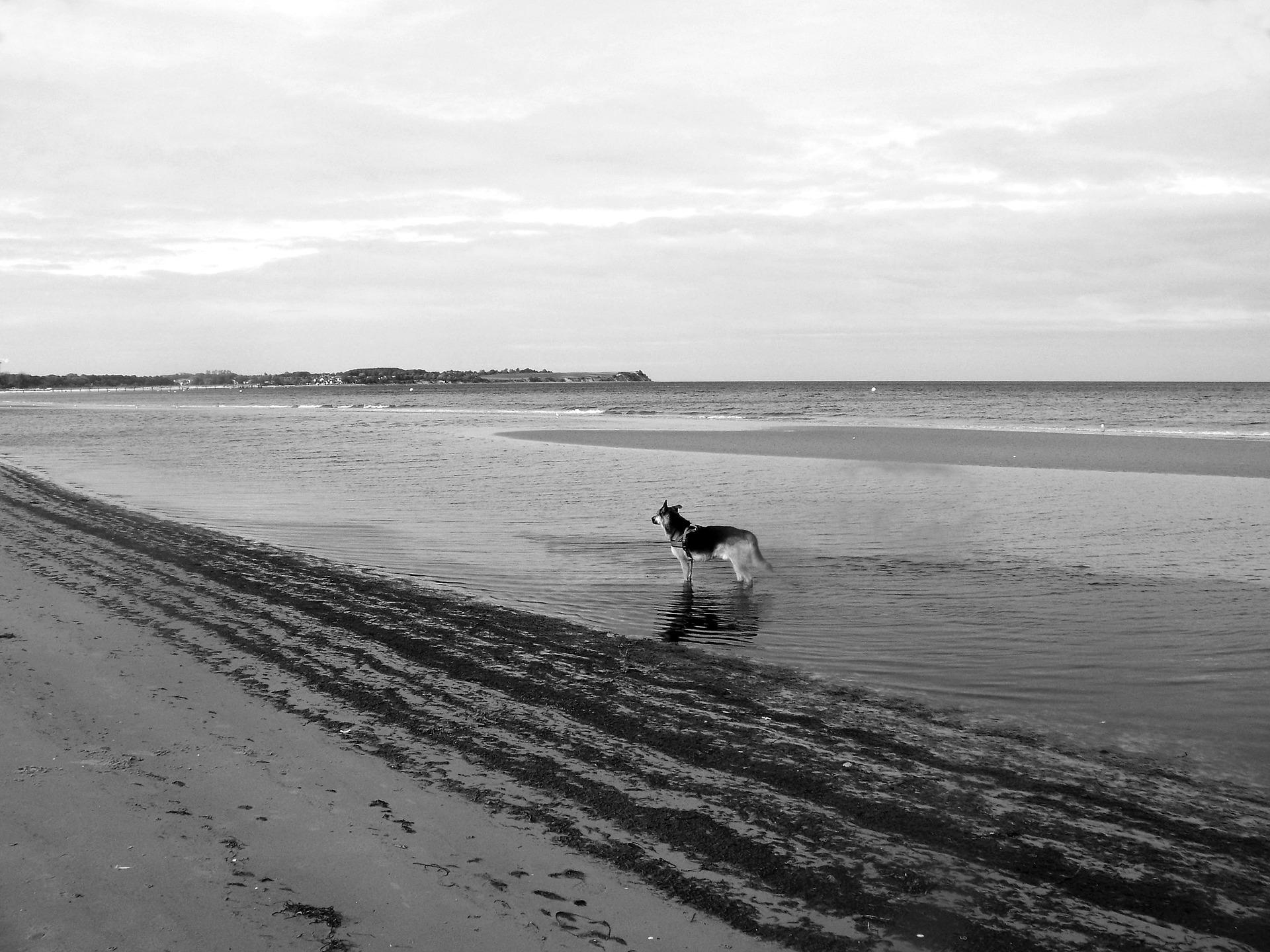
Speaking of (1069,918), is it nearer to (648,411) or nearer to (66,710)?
(66,710)

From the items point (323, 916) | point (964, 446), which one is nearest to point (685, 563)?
point (323, 916)

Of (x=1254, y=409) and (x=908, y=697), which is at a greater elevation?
(x=1254, y=409)

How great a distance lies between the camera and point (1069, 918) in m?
3.91

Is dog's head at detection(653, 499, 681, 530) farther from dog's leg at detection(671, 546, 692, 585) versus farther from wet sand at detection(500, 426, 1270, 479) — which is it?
wet sand at detection(500, 426, 1270, 479)

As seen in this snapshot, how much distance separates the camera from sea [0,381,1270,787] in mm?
7117

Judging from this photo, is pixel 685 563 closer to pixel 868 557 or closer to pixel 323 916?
pixel 868 557

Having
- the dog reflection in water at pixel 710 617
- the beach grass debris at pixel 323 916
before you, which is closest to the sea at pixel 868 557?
the dog reflection in water at pixel 710 617

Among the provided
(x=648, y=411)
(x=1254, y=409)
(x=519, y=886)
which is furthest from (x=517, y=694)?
(x=1254, y=409)

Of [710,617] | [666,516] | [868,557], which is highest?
[666,516]

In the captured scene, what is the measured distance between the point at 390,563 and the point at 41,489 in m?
11.9

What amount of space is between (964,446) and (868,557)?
22682 millimetres

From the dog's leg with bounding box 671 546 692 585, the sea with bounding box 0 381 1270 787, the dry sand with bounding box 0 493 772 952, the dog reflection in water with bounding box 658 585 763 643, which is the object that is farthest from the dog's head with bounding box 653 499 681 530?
the dry sand with bounding box 0 493 772 952

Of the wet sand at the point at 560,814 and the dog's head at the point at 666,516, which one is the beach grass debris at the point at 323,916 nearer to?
the wet sand at the point at 560,814

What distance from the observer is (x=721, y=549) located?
10945 mm
